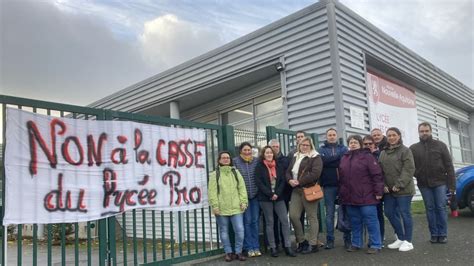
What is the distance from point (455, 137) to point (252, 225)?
14702 millimetres

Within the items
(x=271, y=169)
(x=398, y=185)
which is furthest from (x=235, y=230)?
(x=398, y=185)

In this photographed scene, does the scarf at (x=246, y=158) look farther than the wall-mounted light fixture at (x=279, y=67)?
No

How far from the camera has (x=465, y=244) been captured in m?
6.25

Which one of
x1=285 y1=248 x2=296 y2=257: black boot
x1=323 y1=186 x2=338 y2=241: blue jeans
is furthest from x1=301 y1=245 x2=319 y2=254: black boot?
x1=323 y1=186 x2=338 y2=241: blue jeans

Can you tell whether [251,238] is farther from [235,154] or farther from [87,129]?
[87,129]

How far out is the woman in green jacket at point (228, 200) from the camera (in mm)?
6078

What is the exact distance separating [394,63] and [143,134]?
27.4ft

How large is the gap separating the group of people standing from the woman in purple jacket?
1 cm

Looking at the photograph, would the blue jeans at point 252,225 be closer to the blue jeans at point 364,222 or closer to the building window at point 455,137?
the blue jeans at point 364,222

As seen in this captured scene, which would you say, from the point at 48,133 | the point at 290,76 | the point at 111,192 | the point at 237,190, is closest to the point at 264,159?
the point at 237,190

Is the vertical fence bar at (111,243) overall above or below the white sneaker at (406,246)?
above

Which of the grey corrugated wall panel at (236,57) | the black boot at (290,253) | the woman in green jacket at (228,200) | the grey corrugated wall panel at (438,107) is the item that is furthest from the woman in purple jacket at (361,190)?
the grey corrugated wall panel at (438,107)

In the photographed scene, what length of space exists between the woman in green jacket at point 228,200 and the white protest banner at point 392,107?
5.29 meters

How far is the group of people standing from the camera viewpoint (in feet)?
19.9
